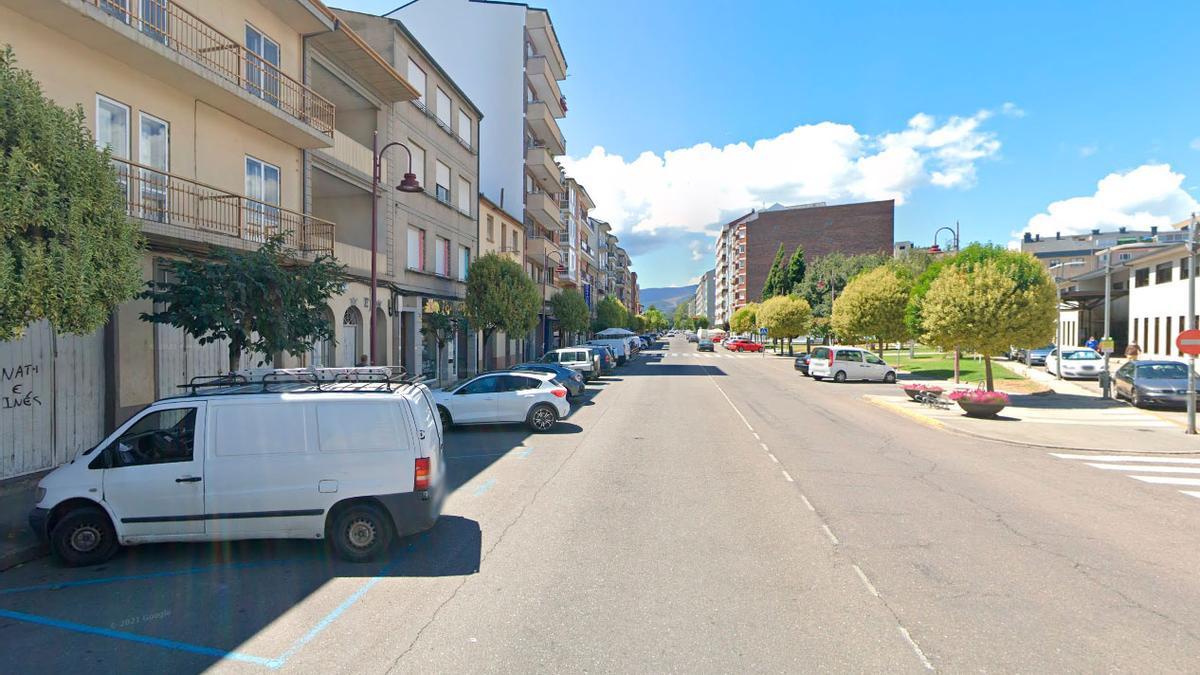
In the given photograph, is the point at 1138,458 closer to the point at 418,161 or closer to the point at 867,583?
the point at 867,583

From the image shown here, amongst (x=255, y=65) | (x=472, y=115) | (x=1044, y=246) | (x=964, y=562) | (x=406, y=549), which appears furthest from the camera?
(x=1044, y=246)

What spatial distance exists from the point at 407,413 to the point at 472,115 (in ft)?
85.6

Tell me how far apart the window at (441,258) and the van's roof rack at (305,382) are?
58.6ft

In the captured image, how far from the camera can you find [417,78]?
23.6 metres

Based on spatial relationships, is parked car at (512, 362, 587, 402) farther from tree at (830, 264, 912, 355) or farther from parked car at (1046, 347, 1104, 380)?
parked car at (1046, 347, 1104, 380)

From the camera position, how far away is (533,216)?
4178 centimetres

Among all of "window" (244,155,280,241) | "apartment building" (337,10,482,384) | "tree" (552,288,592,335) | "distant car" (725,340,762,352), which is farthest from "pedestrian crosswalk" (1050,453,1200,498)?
"distant car" (725,340,762,352)

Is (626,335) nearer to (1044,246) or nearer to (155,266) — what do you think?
(155,266)

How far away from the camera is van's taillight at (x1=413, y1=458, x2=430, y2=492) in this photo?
616 centimetres

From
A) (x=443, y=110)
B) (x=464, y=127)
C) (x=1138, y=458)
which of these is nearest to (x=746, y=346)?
(x=464, y=127)

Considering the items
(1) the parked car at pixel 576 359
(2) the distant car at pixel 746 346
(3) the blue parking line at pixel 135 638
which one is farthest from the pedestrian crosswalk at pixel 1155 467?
(2) the distant car at pixel 746 346

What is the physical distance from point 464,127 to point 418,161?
564 cm

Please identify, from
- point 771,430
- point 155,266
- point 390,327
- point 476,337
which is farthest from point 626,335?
point 155,266

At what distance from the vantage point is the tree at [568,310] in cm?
4403
